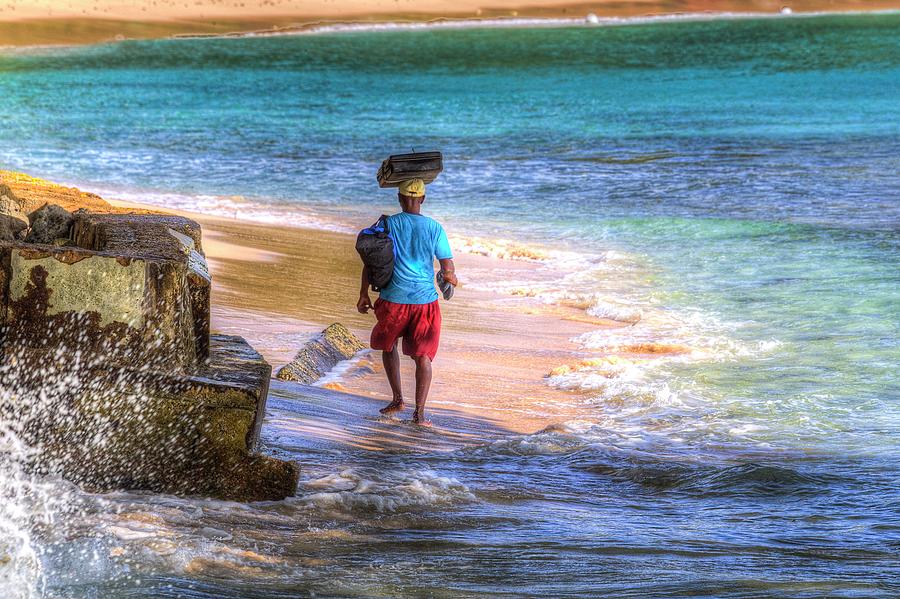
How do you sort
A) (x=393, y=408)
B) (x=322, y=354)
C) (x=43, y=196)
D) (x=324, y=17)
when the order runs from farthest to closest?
(x=324, y=17)
(x=43, y=196)
(x=322, y=354)
(x=393, y=408)

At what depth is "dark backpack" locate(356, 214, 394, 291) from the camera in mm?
6273

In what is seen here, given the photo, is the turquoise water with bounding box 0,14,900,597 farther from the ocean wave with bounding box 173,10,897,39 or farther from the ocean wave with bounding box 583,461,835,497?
the ocean wave with bounding box 173,10,897,39

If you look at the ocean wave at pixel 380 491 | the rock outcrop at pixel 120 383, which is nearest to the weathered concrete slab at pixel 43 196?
the rock outcrop at pixel 120 383

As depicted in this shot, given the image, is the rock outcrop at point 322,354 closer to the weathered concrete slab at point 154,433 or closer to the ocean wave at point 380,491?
the ocean wave at point 380,491

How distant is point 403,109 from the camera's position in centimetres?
4153

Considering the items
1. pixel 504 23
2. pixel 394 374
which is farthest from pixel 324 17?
pixel 394 374

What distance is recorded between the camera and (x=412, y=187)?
6.33m

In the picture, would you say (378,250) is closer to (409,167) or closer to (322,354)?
(409,167)

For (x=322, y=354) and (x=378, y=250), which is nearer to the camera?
(x=378, y=250)

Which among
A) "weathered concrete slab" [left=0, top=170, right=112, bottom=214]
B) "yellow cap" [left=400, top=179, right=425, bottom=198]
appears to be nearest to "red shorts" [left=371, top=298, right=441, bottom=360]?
"yellow cap" [left=400, top=179, right=425, bottom=198]

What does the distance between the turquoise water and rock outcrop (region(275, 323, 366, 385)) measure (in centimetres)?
103

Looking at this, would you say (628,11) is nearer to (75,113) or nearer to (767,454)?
(75,113)

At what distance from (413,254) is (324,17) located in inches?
3690

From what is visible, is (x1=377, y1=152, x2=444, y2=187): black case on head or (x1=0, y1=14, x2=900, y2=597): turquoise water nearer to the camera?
(x1=0, y1=14, x2=900, y2=597): turquoise water
